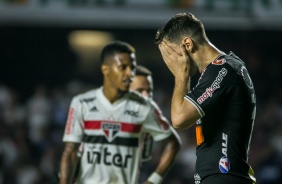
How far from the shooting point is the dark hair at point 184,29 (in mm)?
4324

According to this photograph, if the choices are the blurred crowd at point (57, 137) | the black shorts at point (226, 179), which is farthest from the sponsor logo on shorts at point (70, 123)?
the blurred crowd at point (57, 137)

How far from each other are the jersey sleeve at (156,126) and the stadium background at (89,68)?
116 inches

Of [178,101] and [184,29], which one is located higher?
[184,29]

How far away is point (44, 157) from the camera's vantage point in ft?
37.7

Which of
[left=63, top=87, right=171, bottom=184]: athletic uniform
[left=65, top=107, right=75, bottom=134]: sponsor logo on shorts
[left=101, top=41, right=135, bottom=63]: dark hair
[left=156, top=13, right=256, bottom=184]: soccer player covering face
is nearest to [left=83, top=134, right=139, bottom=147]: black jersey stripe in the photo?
[left=63, top=87, right=171, bottom=184]: athletic uniform

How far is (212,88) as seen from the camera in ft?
13.6

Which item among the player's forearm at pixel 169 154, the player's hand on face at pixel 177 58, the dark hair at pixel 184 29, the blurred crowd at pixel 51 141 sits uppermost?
the dark hair at pixel 184 29

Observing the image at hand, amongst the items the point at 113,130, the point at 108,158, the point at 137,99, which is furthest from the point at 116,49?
the point at 108,158

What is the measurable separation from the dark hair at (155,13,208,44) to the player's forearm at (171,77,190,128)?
0.94 feet

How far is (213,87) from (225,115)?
0.20 meters

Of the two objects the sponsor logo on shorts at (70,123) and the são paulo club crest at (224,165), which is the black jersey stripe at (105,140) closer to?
the sponsor logo on shorts at (70,123)

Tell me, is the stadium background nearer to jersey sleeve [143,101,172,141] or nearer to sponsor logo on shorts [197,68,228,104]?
jersey sleeve [143,101,172,141]

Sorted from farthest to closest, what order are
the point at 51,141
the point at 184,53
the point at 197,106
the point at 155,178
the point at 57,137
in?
the point at 57,137
the point at 51,141
the point at 155,178
the point at 184,53
the point at 197,106

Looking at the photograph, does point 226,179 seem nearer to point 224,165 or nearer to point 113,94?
point 224,165
